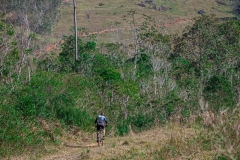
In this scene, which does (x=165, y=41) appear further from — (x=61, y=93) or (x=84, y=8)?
(x=84, y=8)

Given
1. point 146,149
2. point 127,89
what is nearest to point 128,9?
point 127,89

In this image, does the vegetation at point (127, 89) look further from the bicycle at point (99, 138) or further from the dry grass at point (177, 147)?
the bicycle at point (99, 138)

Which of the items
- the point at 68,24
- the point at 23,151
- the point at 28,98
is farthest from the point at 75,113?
A: the point at 68,24

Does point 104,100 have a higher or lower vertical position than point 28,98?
lower

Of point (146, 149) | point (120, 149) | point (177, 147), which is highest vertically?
point (177, 147)

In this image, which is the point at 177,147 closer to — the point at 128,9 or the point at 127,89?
the point at 127,89

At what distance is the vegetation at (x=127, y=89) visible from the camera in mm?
12703

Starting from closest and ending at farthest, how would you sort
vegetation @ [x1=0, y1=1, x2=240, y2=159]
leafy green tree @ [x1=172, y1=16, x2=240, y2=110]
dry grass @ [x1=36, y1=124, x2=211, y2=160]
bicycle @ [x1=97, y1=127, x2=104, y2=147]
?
dry grass @ [x1=36, y1=124, x2=211, y2=160], vegetation @ [x1=0, y1=1, x2=240, y2=159], bicycle @ [x1=97, y1=127, x2=104, y2=147], leafy green tree @ [x1=172, y1=16, x2=240, y2=110]

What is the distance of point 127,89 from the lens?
740 inches

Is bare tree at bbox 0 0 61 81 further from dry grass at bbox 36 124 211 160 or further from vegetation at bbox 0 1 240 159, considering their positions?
dry grass at bbox 36 124 211 160

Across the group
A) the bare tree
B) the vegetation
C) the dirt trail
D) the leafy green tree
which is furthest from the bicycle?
the leafy green tree

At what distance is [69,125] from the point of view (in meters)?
15.6

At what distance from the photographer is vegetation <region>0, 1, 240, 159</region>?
41.7 feet

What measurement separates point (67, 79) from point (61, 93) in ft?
5.85
